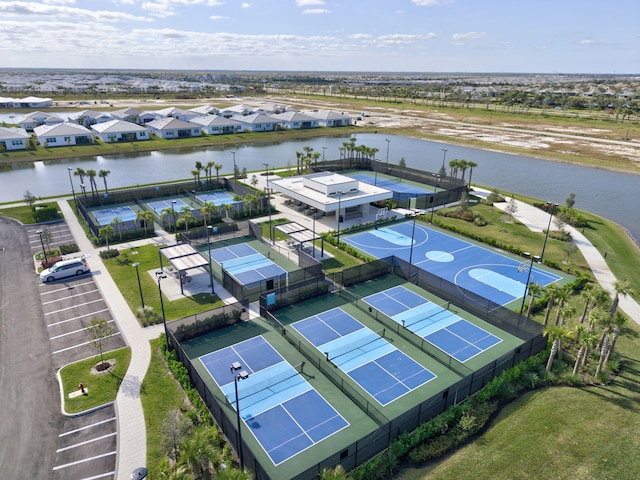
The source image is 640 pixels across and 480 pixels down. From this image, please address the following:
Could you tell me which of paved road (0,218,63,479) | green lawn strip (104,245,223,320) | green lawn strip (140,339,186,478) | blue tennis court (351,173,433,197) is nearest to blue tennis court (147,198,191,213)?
green lawn strip (104,245,223,320)

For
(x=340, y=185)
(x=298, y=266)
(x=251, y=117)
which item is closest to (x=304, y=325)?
(x=298, y=266)

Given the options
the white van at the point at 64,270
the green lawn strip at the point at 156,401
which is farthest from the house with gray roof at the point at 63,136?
the green lawn strip at the point at 156,401

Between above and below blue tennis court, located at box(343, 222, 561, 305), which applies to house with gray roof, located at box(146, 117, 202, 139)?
above

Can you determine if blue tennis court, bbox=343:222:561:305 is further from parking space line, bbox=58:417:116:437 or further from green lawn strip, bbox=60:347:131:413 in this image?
parking space line, bbox=58:417:116:437

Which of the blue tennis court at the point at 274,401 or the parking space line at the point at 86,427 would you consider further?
the parking space line at the point at 86,427

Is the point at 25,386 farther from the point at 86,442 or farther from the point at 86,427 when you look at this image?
the point at 86,442

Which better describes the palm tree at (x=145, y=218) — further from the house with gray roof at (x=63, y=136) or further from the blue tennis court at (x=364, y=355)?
the house with gray roof at (x=63, y=136)

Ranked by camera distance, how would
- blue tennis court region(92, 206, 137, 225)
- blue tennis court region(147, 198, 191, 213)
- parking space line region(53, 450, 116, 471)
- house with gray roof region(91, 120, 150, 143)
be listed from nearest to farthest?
parking space line region(53, 450, 116, 471) → blue tennis court region(92, 206, 137, 225) → blue tennis court region(147, 198, 191, 213) → house with gray roof region(91, 120, 150, 143)
